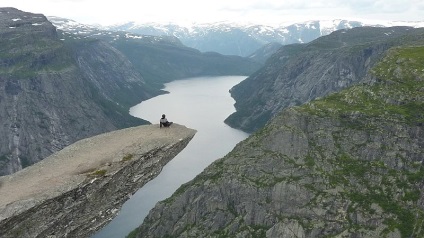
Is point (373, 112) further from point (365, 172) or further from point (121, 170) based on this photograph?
point (121, 170)

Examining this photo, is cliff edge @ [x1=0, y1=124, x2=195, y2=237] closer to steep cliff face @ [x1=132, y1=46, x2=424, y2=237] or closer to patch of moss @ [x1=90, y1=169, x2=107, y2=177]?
→ patch of moss @ [x1=90, y1=169, x2=107, y2=177]

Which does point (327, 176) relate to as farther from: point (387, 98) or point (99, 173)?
point (99, 173)

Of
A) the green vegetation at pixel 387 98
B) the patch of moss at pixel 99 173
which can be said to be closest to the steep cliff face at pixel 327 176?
the green vegetation at pixel 387 98

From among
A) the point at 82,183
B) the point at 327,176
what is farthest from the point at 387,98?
the point at 82,183

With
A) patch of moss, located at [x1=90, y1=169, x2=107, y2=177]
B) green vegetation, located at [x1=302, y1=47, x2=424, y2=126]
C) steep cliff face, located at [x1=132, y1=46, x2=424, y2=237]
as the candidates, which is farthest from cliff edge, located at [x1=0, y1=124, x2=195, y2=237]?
green vegetation, located at [x1=302, y1=47, x2=424, y2=126]

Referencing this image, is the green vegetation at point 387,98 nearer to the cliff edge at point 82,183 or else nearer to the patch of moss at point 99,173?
the cliff edge at point 82,183

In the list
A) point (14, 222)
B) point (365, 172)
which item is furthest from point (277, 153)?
point (14, 222)
